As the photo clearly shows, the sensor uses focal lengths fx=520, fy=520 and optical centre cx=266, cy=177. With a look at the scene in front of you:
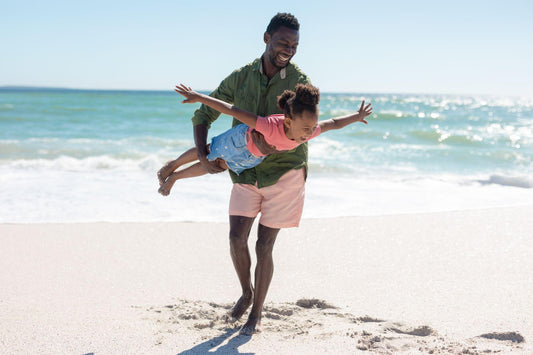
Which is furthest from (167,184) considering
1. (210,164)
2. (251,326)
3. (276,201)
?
(251,326)

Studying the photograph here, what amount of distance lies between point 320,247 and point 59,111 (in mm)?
24379

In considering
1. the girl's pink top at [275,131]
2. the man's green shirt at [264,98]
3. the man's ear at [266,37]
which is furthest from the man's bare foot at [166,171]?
the man's ear at [266,37]

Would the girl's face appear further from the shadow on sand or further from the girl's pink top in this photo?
the shadow on sand

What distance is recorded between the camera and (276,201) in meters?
3.16

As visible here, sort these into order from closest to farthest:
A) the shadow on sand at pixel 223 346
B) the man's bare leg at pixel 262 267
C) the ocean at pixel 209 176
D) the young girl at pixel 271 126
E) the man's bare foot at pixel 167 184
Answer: the young girl at pixel 271 126 → the shadow on sand at pixel 223 346 → the man's bare leg at pixel 262 267 → the man's bare foot at pixel 167 184 → the ocean at pixel 209 176

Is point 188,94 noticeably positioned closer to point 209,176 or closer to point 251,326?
point 251,326

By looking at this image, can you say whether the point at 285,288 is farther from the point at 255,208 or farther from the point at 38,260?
the point at 38,260

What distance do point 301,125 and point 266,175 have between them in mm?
479

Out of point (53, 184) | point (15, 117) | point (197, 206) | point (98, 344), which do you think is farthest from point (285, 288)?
point (15, 117)

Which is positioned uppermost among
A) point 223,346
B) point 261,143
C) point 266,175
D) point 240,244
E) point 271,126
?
point 271,126

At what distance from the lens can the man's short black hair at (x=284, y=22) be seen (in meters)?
3.05

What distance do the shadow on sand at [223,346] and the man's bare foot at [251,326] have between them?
0.03 metres

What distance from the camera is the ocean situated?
22.0ft

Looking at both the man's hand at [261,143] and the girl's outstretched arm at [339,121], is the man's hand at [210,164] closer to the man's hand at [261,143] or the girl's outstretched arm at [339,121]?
the man's hand at [261,143]
